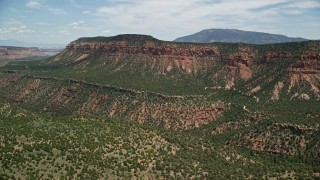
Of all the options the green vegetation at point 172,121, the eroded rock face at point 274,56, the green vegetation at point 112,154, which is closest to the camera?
the green vegetation at point 112,154

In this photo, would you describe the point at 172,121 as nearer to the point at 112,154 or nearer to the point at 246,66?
the point at 246,66

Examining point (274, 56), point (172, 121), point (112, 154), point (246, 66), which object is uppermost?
point (274, 56)

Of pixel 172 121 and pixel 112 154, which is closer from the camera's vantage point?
pixel 112 154

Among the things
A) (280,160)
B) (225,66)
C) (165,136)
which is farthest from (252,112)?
(225,66)

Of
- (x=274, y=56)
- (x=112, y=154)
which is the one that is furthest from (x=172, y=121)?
(x=274, y=56)

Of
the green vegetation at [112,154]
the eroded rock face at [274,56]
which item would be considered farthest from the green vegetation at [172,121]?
the eroded rock face at [274,56]

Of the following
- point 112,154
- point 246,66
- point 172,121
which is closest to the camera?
point 112,154

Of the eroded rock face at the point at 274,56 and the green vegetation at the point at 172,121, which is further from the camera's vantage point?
the eroded rock face at the point at 274,56

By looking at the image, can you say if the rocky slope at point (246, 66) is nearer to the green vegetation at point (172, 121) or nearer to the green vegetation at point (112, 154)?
the green vegetation at point (172, 121)

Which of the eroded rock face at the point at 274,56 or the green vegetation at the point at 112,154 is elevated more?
the eroded rock face at the point at 274,56

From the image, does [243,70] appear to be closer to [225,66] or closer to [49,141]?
[225,66]

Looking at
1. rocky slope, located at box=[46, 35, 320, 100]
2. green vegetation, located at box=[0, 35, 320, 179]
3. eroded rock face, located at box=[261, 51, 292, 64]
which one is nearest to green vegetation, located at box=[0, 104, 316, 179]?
green vegetation, located at box=[0, 35, 320, 179]

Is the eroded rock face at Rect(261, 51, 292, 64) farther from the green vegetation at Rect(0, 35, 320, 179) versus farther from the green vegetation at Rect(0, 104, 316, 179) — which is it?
the green vegetation at Rect(0, 104, 316, 179)
